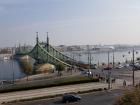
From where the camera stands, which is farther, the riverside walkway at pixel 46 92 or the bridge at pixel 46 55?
the bridge at pixel 46 55

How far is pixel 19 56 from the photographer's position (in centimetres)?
17925

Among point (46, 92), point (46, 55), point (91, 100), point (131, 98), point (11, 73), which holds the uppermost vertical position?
point (46, 55)

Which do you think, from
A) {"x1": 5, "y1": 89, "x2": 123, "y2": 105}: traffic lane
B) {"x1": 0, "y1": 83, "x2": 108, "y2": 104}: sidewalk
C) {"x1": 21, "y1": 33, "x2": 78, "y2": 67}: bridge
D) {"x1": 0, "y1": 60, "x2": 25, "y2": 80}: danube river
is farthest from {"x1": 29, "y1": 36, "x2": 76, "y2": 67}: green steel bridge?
{"x1": 5, "y1": 89, "x2": 123, "y2": 105}: traffic lane

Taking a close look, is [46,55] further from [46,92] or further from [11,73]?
[46,92]

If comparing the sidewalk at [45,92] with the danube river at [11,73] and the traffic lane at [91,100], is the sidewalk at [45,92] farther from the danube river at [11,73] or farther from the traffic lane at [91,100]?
the danube river at [11,73]

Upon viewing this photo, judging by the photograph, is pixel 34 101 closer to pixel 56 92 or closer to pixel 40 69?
pixel 56 92

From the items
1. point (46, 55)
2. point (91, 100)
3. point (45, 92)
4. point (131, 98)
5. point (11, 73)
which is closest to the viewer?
point (131, 98)

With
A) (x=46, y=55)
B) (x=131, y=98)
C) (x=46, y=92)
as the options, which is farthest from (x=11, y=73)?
(x=131, y=98)

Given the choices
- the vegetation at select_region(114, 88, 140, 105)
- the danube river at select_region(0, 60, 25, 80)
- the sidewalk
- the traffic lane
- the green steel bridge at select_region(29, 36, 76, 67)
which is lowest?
the danube river at select_region(0, 60, 25, 80)

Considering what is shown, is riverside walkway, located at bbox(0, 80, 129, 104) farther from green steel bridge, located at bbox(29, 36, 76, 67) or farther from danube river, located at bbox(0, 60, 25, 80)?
green steel bridge, located at bbox(29, 36, 76, 67)

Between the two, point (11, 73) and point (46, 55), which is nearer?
point (11, 73)

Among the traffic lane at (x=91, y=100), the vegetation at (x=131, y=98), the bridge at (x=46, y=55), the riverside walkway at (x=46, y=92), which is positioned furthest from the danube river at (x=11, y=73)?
the vegetation at (x=131, y=98)

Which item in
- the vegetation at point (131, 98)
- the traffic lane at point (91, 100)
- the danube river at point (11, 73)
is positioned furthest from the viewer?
the danube river at point (11, 73)

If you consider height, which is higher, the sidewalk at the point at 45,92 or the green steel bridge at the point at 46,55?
the green steel bridge at the point at 46,55
